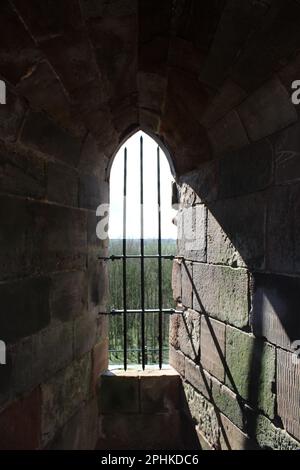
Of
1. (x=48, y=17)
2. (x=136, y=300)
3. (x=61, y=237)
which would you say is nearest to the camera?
(x=48, y=17)

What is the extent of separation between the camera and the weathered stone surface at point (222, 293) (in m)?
2.17

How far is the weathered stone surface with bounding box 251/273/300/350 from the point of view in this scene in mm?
1715

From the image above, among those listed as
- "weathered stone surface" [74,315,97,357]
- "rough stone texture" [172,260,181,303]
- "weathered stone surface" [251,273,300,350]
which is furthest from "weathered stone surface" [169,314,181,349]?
"weathered stone surface" [251,273,300,350]

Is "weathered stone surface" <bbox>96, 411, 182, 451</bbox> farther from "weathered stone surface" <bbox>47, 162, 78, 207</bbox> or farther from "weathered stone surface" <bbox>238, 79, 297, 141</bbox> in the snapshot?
"weathered stone surface" <bbox>238, 79, 297, 141</bbox>

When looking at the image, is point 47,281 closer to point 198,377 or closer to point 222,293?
point 222,293

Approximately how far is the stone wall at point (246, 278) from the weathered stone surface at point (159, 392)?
173 mm

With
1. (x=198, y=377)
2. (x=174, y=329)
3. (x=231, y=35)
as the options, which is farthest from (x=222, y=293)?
(x=231, y=35)

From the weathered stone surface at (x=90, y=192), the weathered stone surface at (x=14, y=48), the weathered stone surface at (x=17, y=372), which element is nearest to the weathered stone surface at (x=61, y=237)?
the weathered stone surface at (x=90, y=192)

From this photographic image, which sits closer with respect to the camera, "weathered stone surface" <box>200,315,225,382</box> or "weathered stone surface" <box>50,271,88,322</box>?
"weathered stone surface" <box>50,271,88,322</box>

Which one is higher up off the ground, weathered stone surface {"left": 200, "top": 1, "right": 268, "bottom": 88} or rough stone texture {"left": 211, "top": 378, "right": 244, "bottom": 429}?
weathered stone surface {"left": 200, "top": 1, "right": 268, "bottom": 88}

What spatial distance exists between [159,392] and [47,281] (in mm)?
1581

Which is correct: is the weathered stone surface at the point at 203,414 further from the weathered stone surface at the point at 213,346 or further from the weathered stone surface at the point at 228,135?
the weathered stone surface at the point at 228,135

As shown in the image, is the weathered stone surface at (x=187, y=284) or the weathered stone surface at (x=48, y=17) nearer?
the weathered stone surface at (x=48, y=17)

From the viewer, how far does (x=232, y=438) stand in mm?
2279
